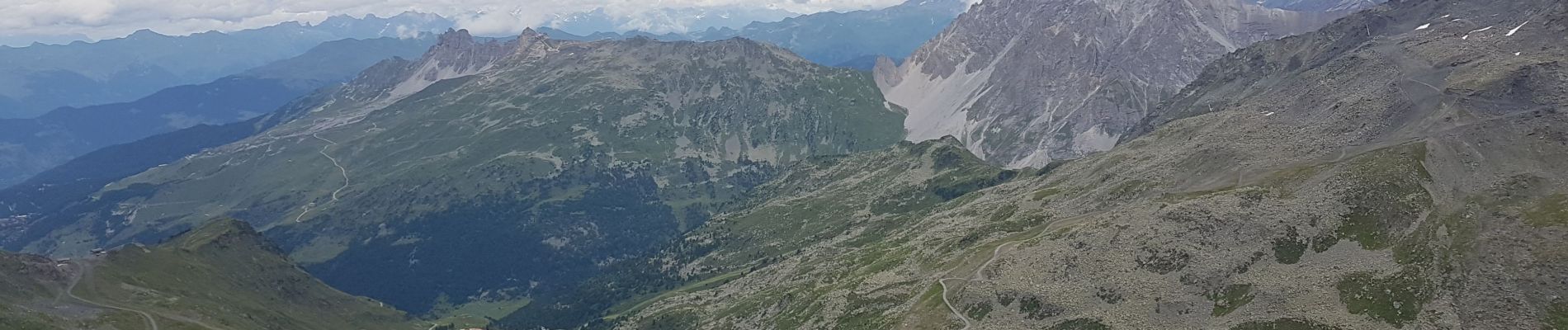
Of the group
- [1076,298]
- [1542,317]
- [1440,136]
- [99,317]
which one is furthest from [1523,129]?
[99,317]

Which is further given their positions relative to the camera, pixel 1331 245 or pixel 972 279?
pixel 972 279

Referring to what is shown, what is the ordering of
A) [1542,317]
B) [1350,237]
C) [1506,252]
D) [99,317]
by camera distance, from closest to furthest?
1. [1542,317]
2. [1506,252]
3. [1350,237]
4. [99,317]

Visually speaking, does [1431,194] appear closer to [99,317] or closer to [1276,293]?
[1276,293]

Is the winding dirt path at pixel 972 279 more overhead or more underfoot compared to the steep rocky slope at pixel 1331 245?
more underfoot

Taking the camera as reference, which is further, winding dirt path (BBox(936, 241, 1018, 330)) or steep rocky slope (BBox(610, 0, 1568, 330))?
winding dirt path (BBox(936, 241, 1018, 330))

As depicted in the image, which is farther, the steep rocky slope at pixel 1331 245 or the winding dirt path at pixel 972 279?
the winding dirt path at pixel 972 279

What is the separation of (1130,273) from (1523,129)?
8102 cm

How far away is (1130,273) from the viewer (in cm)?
15088

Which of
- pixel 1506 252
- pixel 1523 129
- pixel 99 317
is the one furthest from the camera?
pixel 99 317

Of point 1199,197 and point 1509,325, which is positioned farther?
point 1199,197

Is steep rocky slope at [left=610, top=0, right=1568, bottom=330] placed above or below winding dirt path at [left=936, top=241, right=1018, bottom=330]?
above

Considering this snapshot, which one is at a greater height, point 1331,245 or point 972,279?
point 1331,245

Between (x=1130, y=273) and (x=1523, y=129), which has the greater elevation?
(x=1523, y=129)

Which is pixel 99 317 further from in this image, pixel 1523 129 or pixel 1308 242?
pixel 1523 129
